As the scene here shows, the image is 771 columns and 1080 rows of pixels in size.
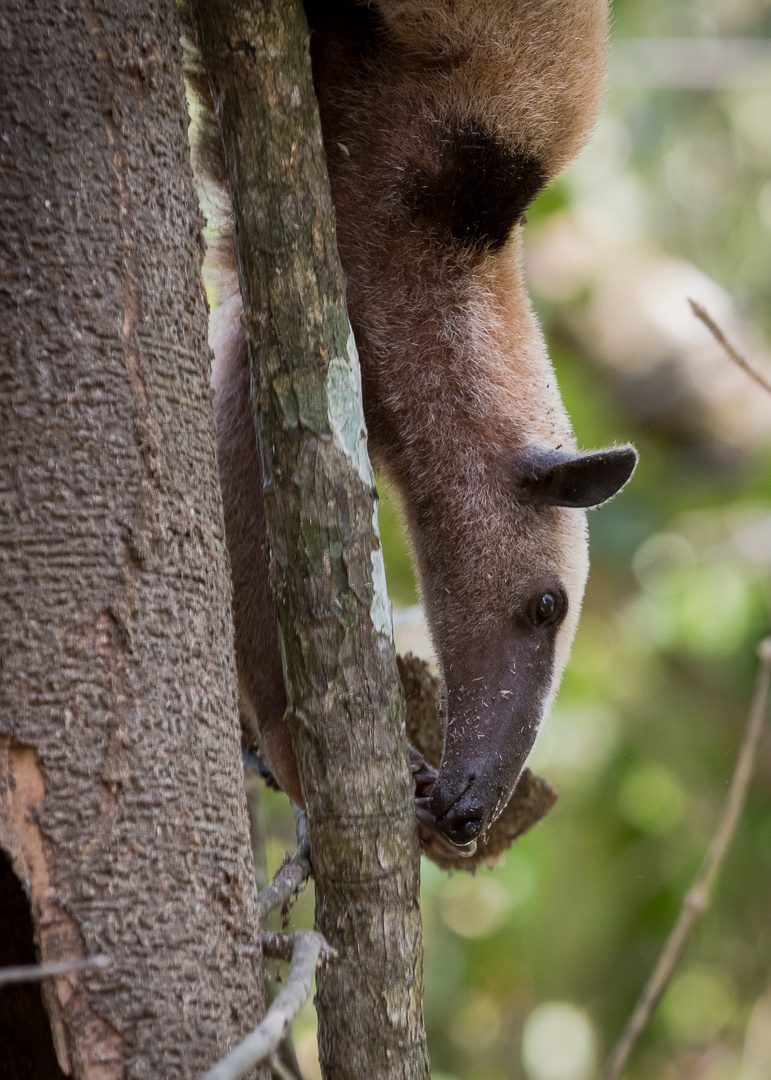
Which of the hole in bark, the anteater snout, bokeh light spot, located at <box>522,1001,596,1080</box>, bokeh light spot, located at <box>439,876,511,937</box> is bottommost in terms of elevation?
bokeh light spot, located at <box>522,1001,596,1080</box>

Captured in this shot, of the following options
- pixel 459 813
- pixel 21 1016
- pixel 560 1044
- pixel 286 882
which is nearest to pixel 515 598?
pixel 459 813

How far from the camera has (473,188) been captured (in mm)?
3080

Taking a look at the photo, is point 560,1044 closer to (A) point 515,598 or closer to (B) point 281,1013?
(A) point 515,598

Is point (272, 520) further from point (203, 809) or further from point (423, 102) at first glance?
point (423, 102)

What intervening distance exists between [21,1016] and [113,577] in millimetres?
894

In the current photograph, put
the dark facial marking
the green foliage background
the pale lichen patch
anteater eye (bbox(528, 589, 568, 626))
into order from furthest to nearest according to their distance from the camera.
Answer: the green foliage background → anteater eye (bbox(528, 589, 568, 626)) → the dark facial marking → the pale lichen patch

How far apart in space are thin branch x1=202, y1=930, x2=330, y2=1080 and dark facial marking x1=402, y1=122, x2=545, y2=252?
1.87 metres

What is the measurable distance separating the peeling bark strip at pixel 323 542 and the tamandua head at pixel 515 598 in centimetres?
83

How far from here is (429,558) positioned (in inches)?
131

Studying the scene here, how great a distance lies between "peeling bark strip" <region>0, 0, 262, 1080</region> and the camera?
1.82 m

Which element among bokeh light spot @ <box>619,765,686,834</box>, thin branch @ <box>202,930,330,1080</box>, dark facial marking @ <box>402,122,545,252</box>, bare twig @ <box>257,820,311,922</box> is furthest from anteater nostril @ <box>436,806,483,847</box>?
bokeh light spot @ <box>619,765,686,834</box>

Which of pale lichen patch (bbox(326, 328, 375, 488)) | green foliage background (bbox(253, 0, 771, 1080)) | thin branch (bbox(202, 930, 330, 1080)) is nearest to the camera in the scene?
thin branch (bbox(202, 930, 330, 1080))

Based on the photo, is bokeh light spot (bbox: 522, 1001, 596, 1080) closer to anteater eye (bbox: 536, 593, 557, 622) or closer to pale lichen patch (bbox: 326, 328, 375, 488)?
anteater eye (bbox: 536, 593, 557, 622)

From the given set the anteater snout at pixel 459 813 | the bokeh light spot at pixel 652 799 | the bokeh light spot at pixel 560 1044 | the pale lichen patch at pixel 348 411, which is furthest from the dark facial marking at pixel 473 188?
the bokeh light spot at pixel 560 1044
